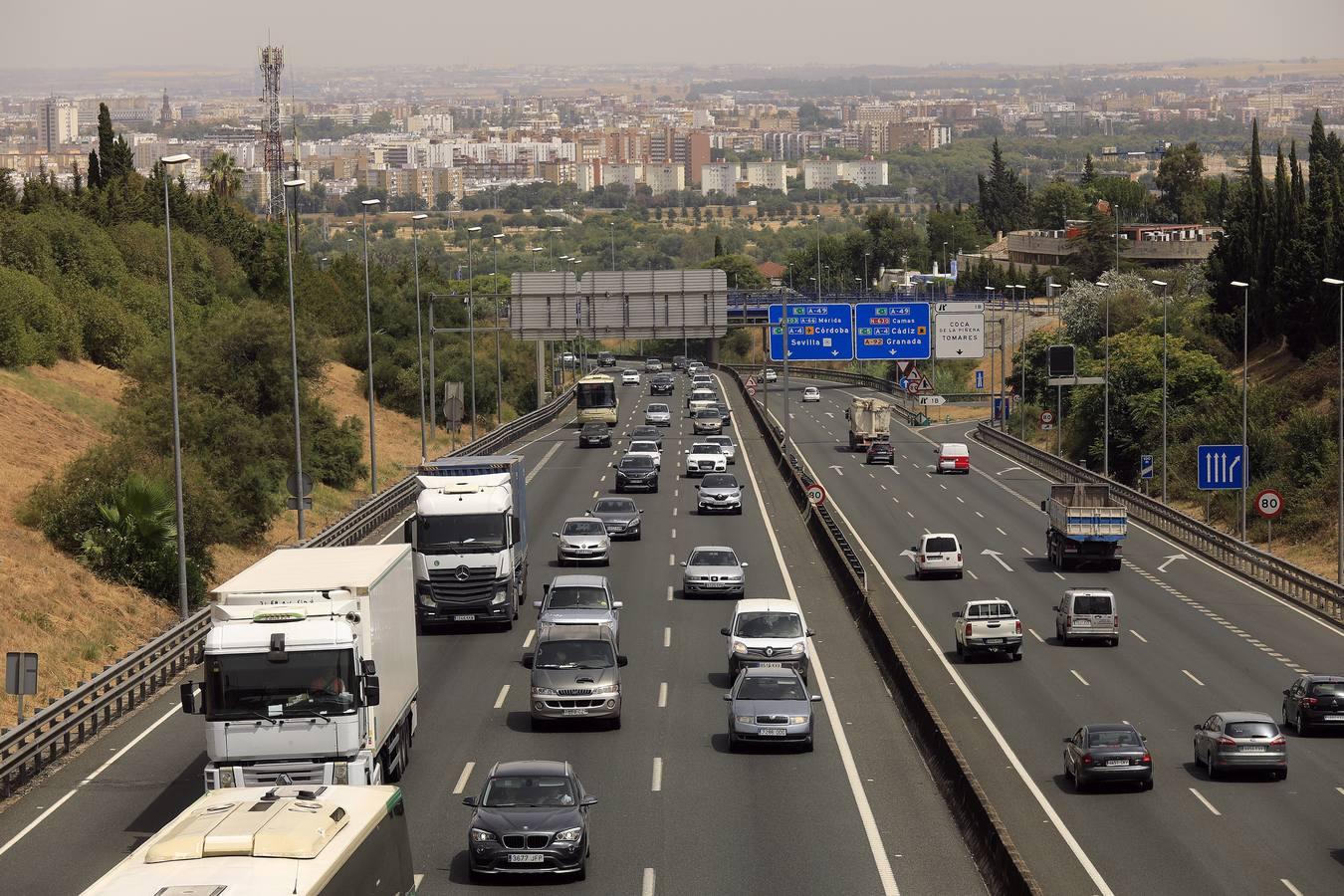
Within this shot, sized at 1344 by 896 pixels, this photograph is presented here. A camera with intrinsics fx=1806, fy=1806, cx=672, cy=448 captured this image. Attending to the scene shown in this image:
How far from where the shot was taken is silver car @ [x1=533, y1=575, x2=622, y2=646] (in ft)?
119

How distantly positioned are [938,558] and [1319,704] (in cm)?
1956

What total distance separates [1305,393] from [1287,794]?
2347 inches

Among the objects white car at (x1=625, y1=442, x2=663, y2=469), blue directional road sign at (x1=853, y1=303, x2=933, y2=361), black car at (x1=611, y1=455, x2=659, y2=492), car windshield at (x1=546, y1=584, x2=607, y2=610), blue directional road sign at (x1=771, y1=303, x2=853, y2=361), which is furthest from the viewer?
blue directional road sign at (x1=853, y1=303, x2=933, y2=361)

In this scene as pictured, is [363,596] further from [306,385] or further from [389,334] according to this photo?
[389,334]

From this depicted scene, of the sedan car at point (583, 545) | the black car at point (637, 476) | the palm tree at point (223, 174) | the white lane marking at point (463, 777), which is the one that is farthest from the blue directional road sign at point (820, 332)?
the white lane marking at point (463, 777)

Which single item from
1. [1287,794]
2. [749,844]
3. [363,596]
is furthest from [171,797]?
[1287,794]

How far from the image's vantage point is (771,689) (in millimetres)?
29922

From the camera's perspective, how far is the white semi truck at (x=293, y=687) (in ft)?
75.2

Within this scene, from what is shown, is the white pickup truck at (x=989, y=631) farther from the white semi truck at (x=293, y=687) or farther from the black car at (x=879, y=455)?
the black car at (x=879, y=455)

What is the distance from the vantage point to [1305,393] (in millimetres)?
83750

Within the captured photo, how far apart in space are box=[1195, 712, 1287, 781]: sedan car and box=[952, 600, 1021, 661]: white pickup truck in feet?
34.9

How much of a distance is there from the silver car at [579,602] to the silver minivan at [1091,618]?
34.4 ft

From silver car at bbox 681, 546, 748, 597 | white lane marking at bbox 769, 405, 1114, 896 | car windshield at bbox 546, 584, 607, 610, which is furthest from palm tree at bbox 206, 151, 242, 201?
car windshield at bbox 546, 584, 607, 610

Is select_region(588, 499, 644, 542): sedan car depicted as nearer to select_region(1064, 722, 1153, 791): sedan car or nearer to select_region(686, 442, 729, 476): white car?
select_region(686, 442, 729, 476): white car
